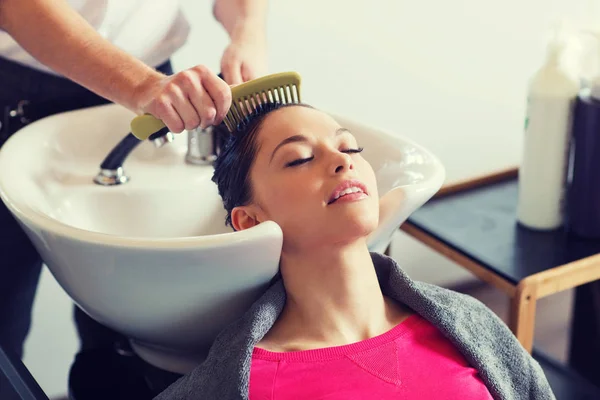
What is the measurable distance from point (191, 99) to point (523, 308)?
73 cm

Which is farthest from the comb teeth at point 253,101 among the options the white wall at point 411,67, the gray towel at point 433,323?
the white wall at point 411,67

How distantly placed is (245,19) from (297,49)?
1.45ft

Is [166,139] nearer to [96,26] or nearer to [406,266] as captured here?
[96,26]

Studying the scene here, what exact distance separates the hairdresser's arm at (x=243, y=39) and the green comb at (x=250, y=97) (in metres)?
0.12

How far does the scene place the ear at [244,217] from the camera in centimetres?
100

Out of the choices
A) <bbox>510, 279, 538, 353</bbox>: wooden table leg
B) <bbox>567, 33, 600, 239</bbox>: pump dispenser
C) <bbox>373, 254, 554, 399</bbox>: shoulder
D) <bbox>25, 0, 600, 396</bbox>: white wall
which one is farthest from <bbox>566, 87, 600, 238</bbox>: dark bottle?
<bbox>373, 254, 554, 399</bbox>: shoulder

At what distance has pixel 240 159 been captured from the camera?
3.34ft

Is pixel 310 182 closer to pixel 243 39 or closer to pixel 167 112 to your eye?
pixel 167 112

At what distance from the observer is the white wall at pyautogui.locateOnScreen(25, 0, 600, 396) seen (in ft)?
5.53

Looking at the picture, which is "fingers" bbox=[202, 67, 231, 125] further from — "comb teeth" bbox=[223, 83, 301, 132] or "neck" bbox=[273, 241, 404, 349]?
"neck" bbox=[273, 241, 404, 349]

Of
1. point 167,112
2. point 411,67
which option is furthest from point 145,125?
point 411,67

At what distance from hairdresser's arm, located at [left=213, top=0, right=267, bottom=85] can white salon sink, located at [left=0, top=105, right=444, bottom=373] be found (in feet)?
0.53

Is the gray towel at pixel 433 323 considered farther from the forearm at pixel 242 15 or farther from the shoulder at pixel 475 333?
the forearm at pixel 242 15

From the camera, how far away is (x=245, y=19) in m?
1.26
